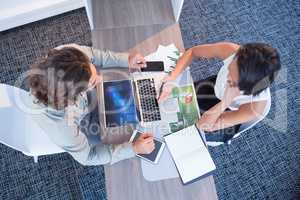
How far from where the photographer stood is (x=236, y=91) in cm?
136

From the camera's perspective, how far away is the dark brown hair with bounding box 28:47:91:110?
1.08m

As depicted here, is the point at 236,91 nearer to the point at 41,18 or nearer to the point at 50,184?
the point at 50,184

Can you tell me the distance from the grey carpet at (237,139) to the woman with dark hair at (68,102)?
723 millimetres

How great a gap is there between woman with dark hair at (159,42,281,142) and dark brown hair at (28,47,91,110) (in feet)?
1.48

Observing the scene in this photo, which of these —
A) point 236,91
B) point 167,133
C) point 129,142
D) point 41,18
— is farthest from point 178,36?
point 41,18

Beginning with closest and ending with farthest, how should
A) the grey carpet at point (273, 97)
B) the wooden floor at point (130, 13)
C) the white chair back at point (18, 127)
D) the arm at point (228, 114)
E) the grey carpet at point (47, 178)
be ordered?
the white chair back at point (18, 127) → the arm at point (228, 114) → the wooden floor at point (130, 13) → the grey carpet at point (47, 178) → the grey carpet at point (273, 97)

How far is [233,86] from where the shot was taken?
1344 millimetres

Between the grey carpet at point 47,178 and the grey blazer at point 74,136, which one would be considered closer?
the grey blazer at point 74,136

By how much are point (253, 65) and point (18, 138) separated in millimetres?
1099

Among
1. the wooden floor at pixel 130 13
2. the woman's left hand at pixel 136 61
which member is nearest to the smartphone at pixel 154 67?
the woman's left hand at pixel 136 61

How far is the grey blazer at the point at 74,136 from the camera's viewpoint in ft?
3.80

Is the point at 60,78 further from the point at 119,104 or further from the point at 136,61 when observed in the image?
the point at 136,61

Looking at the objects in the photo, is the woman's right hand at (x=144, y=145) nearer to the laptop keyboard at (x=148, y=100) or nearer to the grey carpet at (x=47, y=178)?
the laptop keyboard at (x=148, y=100)

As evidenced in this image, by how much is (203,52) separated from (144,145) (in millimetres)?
646
